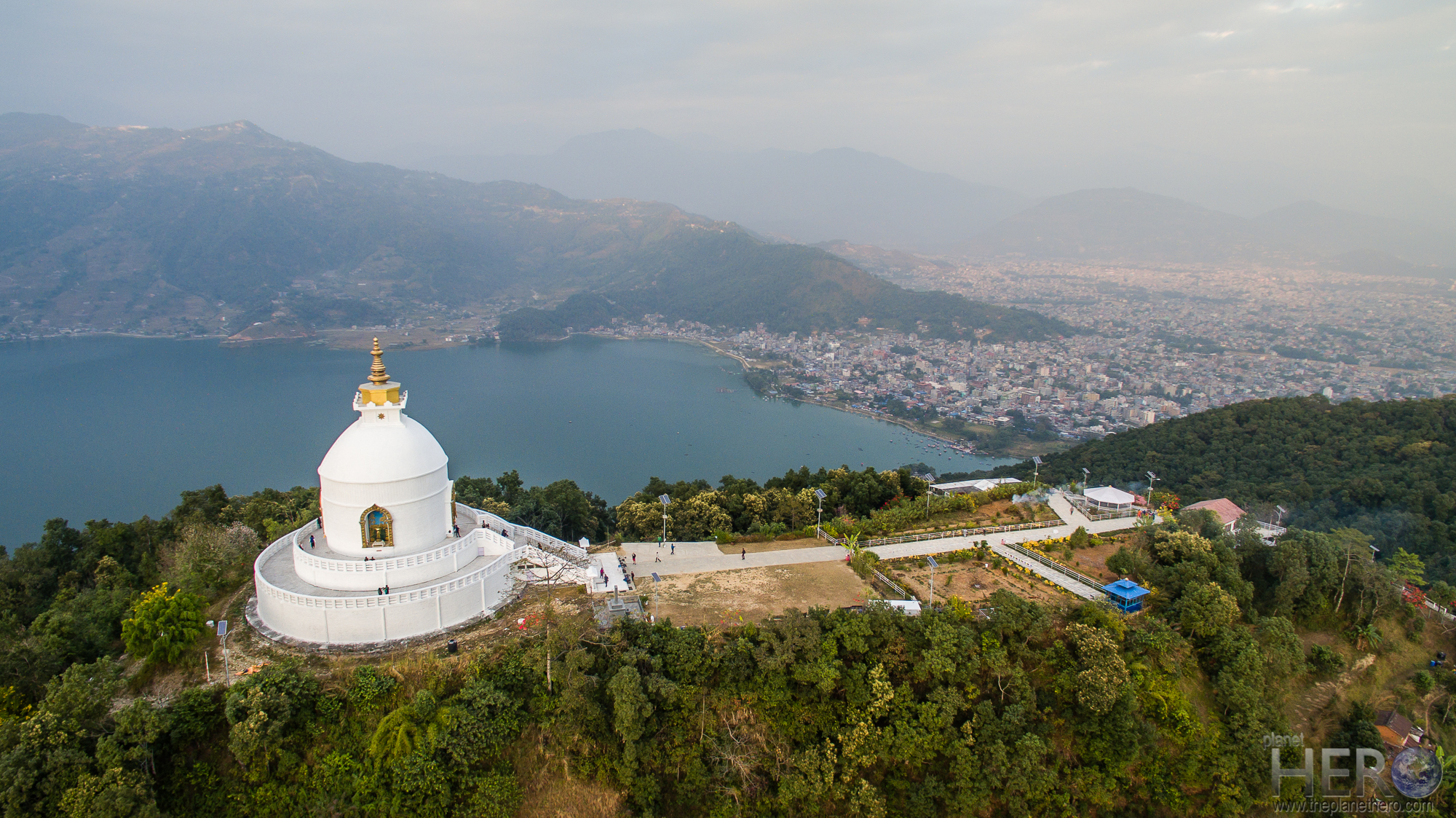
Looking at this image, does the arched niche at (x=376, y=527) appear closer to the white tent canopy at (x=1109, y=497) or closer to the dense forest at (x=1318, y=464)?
the white tent canopy at (x=1109, y=497)

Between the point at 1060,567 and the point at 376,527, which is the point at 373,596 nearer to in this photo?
the point at 376,527

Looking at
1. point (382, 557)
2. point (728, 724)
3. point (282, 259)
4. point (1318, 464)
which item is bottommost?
point (728, 724)

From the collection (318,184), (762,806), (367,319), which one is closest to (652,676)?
(762,806)

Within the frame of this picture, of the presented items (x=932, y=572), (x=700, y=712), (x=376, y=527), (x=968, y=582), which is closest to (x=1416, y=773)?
(x=968, y=582)

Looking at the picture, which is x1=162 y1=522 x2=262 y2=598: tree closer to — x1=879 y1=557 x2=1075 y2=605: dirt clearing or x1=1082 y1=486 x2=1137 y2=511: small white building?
x1=879 y1=557 x2=1075 y2=605: dirt clearing

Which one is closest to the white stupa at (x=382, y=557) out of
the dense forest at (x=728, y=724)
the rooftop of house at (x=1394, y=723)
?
the dense forest at (x=728, y=724)

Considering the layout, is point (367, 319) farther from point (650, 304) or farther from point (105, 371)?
point (650, 304)
